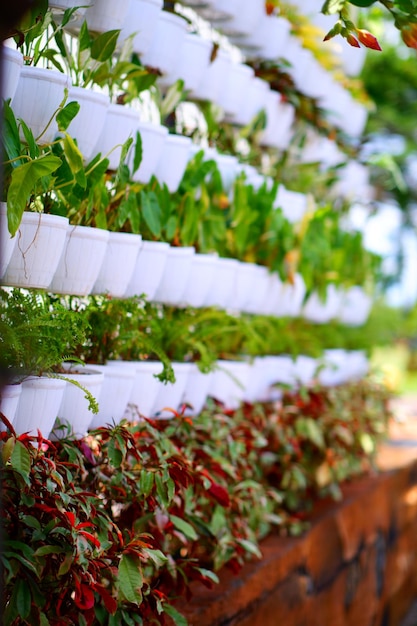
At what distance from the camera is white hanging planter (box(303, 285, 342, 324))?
11.4 feet

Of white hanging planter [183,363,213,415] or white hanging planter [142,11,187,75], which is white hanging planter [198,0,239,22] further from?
white hanging planter [183,363,213,415]

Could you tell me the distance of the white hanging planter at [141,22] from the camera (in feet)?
6.95

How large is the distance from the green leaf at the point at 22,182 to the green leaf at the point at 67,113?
23 cm

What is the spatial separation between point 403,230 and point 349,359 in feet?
14.3

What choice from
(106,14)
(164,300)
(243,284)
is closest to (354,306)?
(243,284)

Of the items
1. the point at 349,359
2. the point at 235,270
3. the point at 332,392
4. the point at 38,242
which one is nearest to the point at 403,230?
the point at 349,359

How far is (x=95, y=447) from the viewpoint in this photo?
1758mm

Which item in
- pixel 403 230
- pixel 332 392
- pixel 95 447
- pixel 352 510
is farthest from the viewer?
pixel 403 230

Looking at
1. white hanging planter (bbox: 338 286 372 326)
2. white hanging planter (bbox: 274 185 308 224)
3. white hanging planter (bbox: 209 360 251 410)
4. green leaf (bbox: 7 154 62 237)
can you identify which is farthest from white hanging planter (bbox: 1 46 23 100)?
white hanging planter (bbox: 338 286 372 326)

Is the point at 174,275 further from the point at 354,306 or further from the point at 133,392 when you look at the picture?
the point at 354,306

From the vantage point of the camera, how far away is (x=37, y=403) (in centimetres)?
160

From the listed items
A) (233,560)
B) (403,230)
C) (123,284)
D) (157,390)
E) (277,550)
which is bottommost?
(403,230)

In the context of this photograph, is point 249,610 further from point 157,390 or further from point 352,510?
point 352,510

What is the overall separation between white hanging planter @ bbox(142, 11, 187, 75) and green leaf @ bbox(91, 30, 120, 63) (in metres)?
0.46
